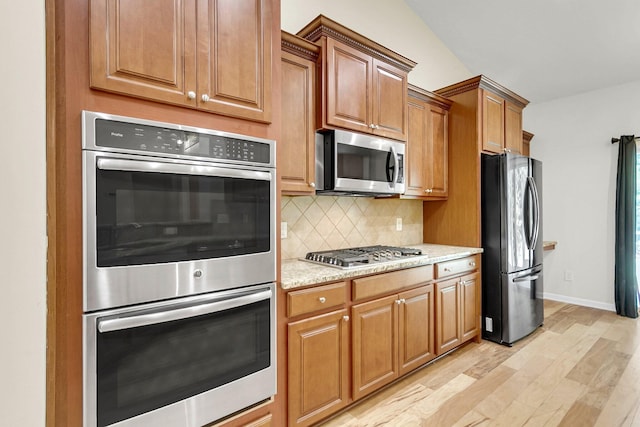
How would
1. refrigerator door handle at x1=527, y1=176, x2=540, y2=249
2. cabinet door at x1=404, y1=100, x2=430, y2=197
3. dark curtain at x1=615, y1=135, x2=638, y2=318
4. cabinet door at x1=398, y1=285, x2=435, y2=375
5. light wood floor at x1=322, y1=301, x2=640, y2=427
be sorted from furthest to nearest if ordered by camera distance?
dark curtain at x1=615, y1=135, x2=638, y2=318, refrigerator door handle at x1=527, y1=176, x2=540, y2=249, cabinet door at x1=404, y1=100, x2=430, y2=197, cabinet door at x1=398, y1=285, x2=435, y2=375, light wood floor at x1=322, y1=301, x2=640, y2=427

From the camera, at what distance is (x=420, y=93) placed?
288 centimetres

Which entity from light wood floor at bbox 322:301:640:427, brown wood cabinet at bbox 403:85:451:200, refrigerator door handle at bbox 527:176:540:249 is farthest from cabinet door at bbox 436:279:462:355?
refrigerator door handle at bbox 527:176:540:249

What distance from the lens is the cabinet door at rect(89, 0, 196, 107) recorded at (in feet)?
3.59

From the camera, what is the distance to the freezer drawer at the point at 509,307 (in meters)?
2.95

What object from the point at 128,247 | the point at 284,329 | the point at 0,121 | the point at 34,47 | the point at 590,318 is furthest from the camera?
the point at 590,318

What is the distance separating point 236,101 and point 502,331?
306 centimetres

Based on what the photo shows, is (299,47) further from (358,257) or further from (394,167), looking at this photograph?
(358,257)

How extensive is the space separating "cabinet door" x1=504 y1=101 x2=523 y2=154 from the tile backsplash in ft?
3.79

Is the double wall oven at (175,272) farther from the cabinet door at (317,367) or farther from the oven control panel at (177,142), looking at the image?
the cabinet door at (317,367)

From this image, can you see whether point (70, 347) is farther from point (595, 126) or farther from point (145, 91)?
point (595, 126)

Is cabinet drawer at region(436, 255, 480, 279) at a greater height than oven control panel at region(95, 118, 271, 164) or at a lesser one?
lesser

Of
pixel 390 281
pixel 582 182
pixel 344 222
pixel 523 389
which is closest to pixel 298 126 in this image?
pixel 344 222

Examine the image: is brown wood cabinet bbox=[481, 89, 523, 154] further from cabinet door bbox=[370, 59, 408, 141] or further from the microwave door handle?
the microwave door handle

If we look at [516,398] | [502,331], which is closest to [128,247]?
[516,398]
